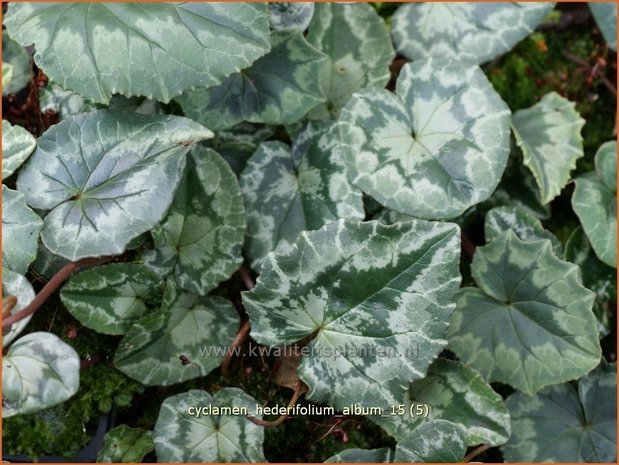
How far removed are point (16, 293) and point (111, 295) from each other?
0.18 metres

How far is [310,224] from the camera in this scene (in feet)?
4.37

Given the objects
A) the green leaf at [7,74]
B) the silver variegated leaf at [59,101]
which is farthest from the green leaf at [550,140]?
the green leaf at [7,74]

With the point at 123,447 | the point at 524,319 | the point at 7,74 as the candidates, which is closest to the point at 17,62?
the point at 7,74

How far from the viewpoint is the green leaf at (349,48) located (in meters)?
1.46

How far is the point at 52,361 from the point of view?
3.43 feet

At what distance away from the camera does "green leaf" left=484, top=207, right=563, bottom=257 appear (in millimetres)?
1397

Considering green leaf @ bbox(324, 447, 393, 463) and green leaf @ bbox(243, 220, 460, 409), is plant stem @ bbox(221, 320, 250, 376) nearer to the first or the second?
green leaf @ bbox(243, 220, 460, 409)

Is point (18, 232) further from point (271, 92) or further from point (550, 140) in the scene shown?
point (550, 140)

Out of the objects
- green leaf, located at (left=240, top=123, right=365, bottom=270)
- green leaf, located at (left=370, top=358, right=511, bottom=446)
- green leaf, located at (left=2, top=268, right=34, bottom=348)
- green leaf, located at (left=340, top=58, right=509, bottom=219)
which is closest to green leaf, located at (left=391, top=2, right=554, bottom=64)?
green leaf, located at (left=340, top=58, right=509, bottom=219)

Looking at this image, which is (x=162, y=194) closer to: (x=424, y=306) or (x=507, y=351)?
(x=424, y=306)

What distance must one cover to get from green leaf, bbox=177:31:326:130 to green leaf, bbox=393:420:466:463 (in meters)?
0.66

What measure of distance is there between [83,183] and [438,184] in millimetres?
668

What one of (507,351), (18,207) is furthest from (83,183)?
(507,351)

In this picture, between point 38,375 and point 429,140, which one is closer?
point 38,375
